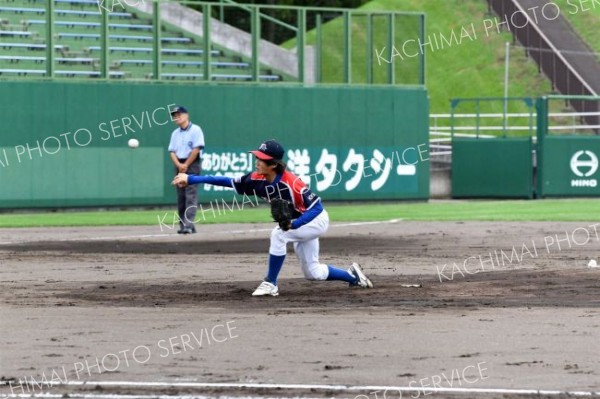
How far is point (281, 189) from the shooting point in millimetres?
12109

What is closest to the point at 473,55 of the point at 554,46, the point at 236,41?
the point at 554,46

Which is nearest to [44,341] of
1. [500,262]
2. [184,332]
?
[184,332]

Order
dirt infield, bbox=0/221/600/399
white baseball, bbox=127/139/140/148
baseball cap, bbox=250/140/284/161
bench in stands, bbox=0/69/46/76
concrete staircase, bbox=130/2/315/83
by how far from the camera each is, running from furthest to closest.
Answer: concrete staircase, bbox=130/2/315/83 → white baseball, bbox=127/139/140/148 → bench in stands, bbox=0/69/46/76 → baseball cap, bbox=250/140/284/161 → dirt infield, bbox=0/221/600/399

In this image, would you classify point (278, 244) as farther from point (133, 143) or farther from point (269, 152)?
point (133, 143)

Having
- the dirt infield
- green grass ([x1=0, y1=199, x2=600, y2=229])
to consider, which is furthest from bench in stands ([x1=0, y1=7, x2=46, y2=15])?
the dirt infield

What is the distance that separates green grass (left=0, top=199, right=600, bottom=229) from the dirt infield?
6328 millimetres

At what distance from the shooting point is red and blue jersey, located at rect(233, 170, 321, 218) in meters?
12.1

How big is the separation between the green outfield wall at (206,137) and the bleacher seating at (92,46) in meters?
0.74

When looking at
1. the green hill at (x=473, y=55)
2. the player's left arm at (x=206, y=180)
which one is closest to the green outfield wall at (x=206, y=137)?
the green hill at (x=473, y=55)

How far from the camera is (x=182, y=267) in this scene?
15398 millimetres

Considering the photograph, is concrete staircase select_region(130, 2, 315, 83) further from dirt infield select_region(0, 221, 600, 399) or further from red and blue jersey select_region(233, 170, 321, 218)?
red and blue jersey select_region(233, 170, 321, 218)

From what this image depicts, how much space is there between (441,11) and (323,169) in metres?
24.9

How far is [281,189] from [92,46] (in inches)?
704

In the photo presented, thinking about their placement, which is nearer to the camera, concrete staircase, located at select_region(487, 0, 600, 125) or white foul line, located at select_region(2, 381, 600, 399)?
white foul line, located at select_region(2, 381, 600, 399)
